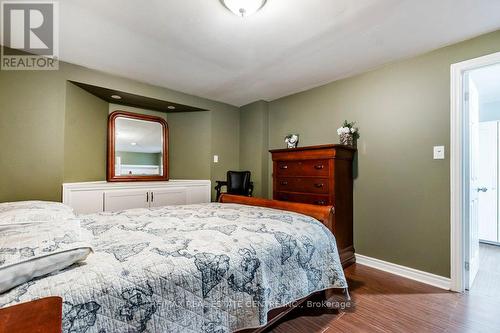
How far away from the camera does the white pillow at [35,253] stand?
75 centimetres

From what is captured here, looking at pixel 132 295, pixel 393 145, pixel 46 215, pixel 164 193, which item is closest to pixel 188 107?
pixel 164 193

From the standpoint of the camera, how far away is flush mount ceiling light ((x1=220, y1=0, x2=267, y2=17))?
161 centimetres

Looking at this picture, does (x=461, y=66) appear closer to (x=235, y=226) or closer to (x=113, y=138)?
(x=235, y=226)

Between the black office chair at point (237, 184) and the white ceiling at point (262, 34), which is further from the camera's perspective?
the black office chair at point (237, 184)

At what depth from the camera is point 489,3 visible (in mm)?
1639

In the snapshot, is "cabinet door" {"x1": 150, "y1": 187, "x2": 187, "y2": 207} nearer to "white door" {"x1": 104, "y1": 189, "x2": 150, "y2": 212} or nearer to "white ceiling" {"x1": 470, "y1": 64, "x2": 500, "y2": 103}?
"white door" {"x1": 104, "y1": 189, "x2": 150, "y2": 212}

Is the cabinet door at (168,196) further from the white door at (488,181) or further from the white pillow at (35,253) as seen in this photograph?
the white door at (488,181)

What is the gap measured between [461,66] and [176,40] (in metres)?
2.64

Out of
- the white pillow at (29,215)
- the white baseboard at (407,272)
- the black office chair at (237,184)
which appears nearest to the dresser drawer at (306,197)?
the black office chair at (237,184)

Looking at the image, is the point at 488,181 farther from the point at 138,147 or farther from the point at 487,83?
the point at 138,147

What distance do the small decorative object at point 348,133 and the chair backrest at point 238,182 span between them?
62.3 inches

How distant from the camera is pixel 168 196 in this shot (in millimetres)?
3459

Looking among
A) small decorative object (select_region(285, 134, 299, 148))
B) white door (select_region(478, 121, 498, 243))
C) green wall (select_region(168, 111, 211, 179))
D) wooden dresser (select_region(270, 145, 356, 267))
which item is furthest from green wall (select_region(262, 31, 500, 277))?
green wall (select_region(168, 111, 211, 179))

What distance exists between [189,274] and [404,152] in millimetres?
2494
